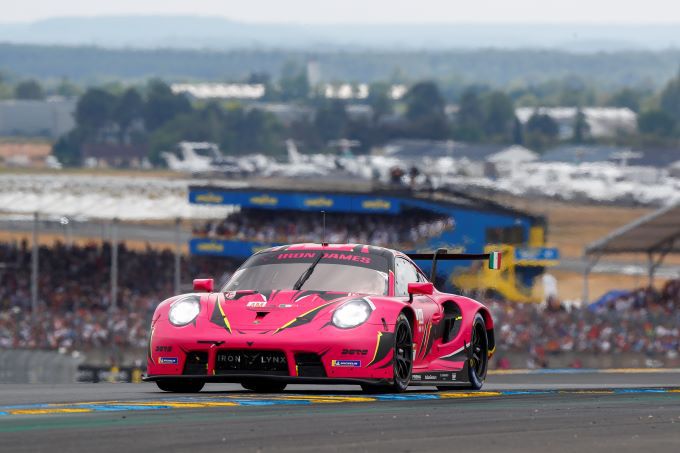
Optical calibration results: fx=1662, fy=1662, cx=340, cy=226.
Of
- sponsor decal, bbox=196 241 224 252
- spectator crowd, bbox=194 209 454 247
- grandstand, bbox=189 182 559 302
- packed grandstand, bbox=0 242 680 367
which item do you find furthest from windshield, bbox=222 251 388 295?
sponsor decal, bbox=196 241 224 252

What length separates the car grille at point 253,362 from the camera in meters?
11.9

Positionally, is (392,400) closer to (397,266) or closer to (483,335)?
(397,266)

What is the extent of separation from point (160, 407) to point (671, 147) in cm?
15999

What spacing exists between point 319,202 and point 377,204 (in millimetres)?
2773

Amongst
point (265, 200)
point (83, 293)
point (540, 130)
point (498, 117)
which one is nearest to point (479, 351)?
point (83, 293)

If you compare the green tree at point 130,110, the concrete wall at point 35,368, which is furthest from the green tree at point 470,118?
the concrete wall at point 35,368

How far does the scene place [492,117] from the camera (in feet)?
623

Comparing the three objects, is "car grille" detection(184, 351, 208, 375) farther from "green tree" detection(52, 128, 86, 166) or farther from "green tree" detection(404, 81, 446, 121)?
"green tree" detection(404, 81, 446, 121)

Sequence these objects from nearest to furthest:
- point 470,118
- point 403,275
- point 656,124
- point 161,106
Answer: point 403,275, point 161,106, point 656,124, point 470,118

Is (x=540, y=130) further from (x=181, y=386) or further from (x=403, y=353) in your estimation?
(x=181, y=386)

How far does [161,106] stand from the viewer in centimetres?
16750

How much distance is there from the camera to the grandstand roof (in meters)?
43.2

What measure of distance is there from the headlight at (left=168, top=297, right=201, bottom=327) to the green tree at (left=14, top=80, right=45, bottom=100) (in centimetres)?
17654

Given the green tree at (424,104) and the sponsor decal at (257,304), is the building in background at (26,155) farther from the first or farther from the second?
the sponsor decal at (257,304)
